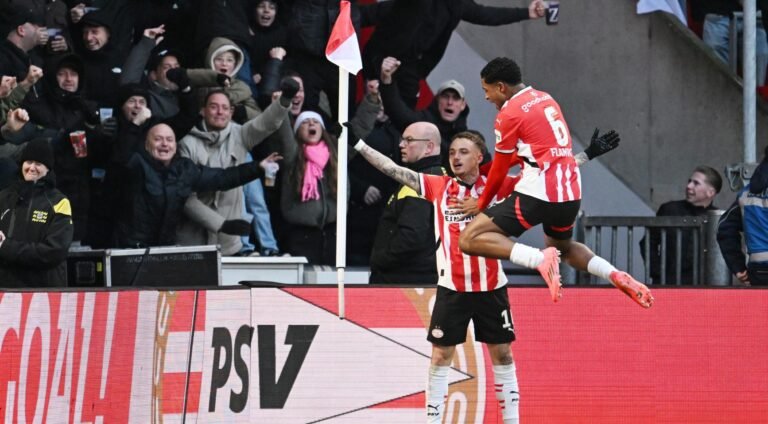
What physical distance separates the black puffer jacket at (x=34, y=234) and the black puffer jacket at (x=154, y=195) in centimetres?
169

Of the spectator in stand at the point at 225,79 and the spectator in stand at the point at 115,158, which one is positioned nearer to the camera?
the spectator in stand at the point at 115,158

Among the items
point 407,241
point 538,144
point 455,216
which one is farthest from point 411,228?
point 538,144

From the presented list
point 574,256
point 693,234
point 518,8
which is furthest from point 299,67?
point 574,256

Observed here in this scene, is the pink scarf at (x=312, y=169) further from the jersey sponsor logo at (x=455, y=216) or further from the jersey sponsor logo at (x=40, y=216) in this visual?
the jersey sponsor logo at (x=455, y=216)

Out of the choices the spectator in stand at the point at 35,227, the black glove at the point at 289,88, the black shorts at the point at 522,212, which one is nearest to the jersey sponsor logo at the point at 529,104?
the black shorts at the point at 522,212

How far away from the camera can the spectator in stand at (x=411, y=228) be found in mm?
11516

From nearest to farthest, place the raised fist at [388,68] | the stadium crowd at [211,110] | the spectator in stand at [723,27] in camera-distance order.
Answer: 1. the stadium crowd at [211,110]
2. the raised fist at [388,68]
3. the spectator in stand at [723,27]

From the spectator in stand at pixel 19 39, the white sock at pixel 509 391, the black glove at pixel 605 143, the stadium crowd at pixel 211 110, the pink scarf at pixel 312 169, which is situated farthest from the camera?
the pink scarf at pixel 312 169

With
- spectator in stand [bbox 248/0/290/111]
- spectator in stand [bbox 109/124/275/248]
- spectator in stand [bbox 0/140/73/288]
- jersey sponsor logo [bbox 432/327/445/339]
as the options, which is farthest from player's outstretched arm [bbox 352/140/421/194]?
spectator in stand [bbox 248/0/290/111]

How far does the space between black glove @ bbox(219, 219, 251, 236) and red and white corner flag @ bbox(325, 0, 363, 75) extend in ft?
12.0

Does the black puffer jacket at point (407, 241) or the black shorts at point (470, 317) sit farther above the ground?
the black puffer jacket at point (407, 241)

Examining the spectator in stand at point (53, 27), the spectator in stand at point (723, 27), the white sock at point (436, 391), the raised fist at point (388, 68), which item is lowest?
the white sock at point (436, 391)

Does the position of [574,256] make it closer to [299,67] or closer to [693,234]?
[693,234]

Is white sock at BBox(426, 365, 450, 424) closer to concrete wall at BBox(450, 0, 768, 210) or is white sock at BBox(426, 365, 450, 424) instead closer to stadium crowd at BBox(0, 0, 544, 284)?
stadium crowd at BBox(0, 0, 544, 284)
